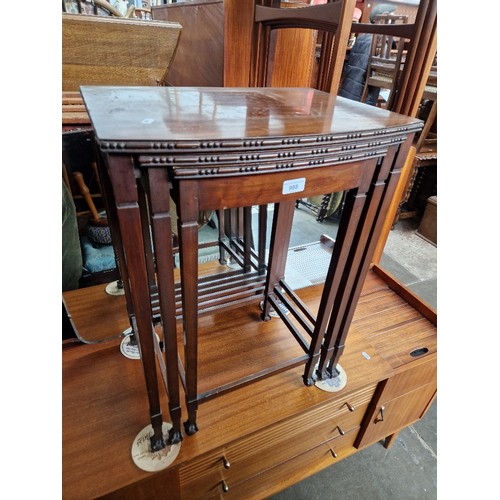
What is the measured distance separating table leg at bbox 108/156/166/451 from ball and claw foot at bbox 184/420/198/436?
0.45 ft

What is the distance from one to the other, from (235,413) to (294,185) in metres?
0.56

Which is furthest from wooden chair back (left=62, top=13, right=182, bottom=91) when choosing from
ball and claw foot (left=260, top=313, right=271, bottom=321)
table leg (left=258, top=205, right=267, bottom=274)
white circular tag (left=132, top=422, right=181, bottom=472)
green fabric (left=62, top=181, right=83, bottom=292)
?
white circular tag (left=132, top=422, right=181, bottom=472)

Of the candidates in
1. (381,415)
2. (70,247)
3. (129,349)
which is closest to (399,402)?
(381,415)

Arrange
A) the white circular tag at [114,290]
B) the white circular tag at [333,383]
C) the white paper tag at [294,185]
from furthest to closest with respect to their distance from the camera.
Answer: the white circular tag at [114,290]
the white circular tag at [333,383]
the white paper tag at [294,185]

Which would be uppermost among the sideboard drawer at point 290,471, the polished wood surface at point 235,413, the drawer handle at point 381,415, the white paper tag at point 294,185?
the white paper tag at point 294,185

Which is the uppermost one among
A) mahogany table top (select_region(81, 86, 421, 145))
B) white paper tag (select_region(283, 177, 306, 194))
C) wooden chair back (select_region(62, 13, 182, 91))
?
wooden chair back (select_region(62, 13, 182, 91))

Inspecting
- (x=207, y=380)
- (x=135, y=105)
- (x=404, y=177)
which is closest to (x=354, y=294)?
(x=207, y=380)

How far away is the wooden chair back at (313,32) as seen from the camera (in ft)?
2.51

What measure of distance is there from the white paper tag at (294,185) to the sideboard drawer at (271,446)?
588 millimetres

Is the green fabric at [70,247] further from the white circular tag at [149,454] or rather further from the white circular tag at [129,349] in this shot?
the white circular tag at [149,454]

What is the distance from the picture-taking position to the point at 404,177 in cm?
130

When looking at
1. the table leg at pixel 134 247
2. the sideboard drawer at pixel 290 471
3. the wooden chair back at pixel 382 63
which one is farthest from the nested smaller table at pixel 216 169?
the wooden chair back at pixel 382 63

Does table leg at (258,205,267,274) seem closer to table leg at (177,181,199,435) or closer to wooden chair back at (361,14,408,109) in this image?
table leg at (177,181,199,435)

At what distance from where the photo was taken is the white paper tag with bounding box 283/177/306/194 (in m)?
0.50
